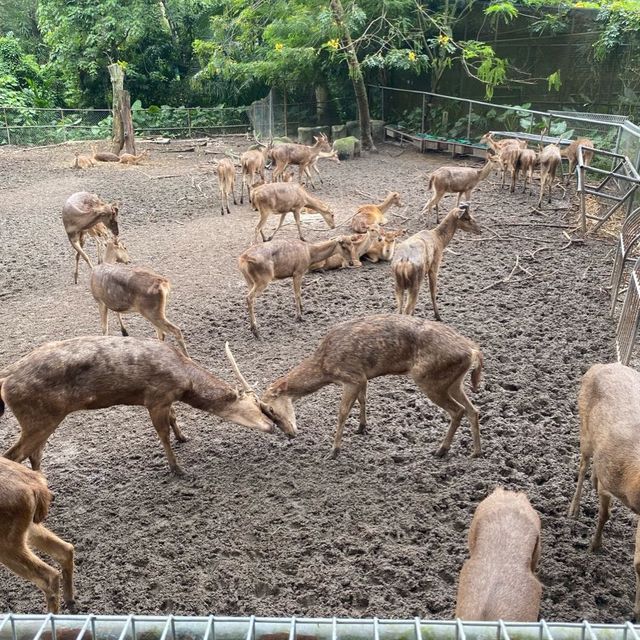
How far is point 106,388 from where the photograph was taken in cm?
452

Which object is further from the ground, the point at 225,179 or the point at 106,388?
the point at 106,388

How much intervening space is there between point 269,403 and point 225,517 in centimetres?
112

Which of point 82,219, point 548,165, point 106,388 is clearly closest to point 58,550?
point 106,388

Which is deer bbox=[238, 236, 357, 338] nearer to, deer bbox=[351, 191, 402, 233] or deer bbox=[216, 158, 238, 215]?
deer bbox=[351, 191, 402, 233]

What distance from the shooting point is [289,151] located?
47.4ft

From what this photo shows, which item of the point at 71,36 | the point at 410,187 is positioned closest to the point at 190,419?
the point at 410,187

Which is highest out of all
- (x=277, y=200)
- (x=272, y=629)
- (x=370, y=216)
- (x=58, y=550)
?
(x=272, y=629)

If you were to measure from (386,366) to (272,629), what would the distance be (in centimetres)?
342

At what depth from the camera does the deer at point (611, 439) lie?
11.3ft

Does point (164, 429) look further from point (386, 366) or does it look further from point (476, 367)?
point (476, 367)

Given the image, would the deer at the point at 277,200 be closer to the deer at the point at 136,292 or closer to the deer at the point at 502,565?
the deer at the point at 136,292

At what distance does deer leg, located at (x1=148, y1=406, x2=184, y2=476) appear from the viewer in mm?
4625

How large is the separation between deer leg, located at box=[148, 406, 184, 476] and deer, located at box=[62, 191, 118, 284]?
4607 millimetres

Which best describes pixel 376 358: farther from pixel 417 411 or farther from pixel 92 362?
pixel 92 362
